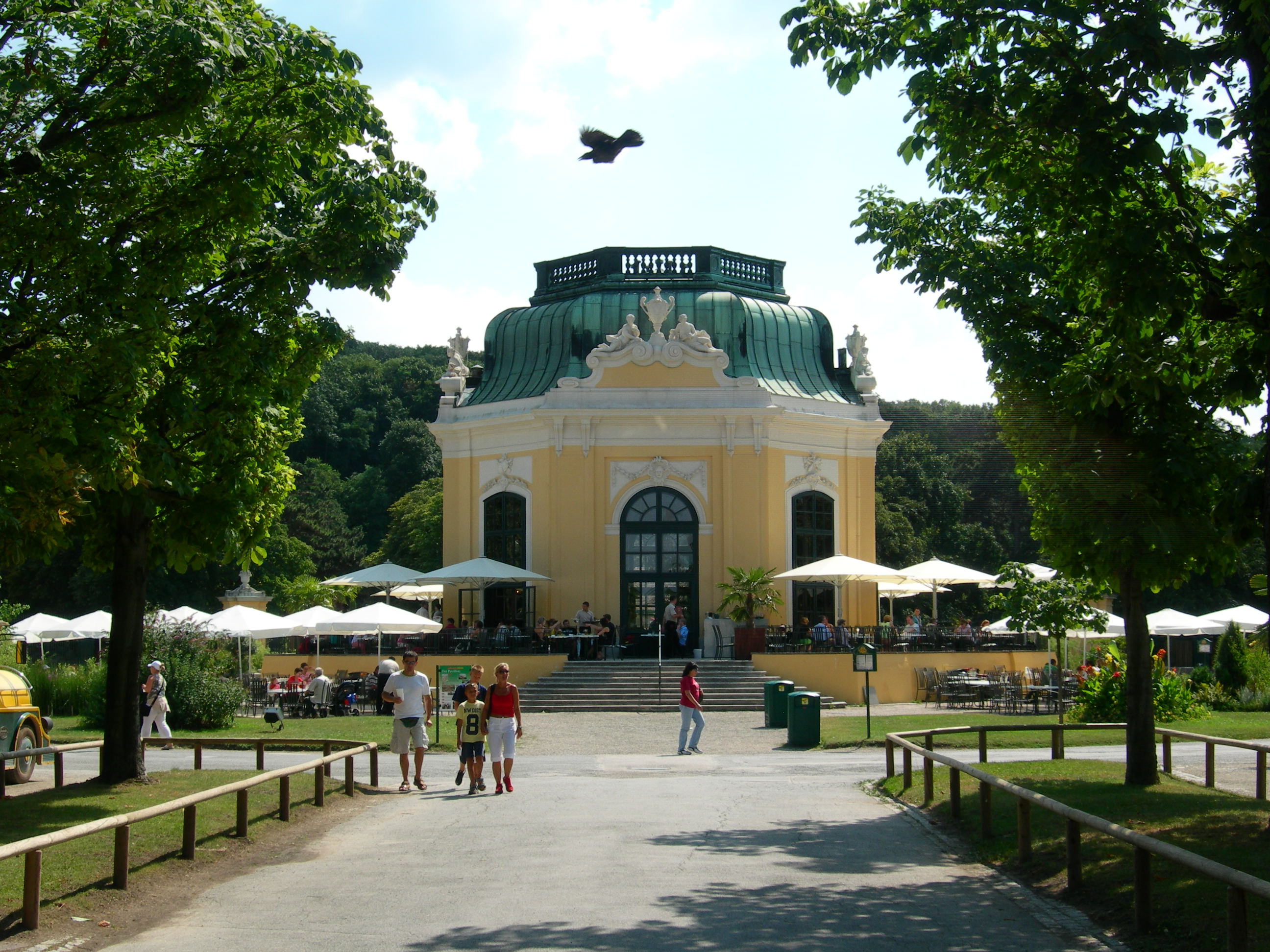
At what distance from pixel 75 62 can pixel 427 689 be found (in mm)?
8485

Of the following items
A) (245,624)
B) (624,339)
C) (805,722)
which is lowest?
(805,722)

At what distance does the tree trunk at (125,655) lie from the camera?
14.4 metres

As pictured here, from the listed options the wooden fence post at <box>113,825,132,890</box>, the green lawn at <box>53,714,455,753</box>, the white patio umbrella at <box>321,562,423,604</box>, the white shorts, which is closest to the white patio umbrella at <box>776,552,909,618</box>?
the white patio umbrella at <box>321,562,423,604</box>

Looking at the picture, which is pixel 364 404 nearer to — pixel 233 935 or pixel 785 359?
pixel 785 359

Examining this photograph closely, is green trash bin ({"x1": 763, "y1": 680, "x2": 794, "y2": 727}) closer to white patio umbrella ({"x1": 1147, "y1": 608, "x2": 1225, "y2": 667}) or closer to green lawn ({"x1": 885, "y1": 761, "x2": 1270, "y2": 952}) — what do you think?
green lawn ({"x1": 885, "y1": 761, "x2": 1270, "y2": 952})

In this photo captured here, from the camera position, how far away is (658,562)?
113ft

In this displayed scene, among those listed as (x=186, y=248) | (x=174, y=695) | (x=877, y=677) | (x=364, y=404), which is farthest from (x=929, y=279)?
(x=364, y=404)

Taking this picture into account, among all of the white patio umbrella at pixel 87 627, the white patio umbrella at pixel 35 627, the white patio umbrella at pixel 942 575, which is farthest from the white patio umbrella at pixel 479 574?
the white patio umbrella at pixel 35 627

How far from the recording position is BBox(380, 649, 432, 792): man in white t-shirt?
1652cm

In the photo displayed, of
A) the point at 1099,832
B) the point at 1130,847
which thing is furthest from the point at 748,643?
the point at 1130,847

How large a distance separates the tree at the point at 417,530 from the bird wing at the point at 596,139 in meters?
42.3

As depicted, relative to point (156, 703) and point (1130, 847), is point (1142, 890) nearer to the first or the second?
point (1130, 847)

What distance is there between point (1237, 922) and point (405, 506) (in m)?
56.5

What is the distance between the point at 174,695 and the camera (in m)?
24.7
